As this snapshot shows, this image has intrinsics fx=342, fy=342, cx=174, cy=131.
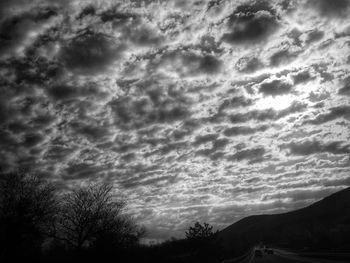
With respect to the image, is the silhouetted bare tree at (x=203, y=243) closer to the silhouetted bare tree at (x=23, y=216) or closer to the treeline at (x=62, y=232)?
the treeline at (x=62, y=232)

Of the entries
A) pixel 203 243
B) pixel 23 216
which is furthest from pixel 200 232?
pixel 23 216

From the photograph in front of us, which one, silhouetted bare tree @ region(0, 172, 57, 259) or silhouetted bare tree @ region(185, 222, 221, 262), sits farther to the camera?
silhouetted bare tree @ region(185, 222, 221, 262)

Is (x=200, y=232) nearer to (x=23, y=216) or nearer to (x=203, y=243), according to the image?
(x=203, y=243)

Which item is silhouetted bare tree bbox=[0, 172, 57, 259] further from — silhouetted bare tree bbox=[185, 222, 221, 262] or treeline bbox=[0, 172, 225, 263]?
silhouetted bare tree bbox=[185, 222, 221, 262]

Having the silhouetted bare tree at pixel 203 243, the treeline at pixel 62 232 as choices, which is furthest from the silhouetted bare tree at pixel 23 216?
the silhouetted bare tree at pixel 203 243

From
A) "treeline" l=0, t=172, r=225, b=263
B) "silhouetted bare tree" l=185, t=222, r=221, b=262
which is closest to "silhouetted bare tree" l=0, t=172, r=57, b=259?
"treeline" l=0, t=172, r=225, b=263

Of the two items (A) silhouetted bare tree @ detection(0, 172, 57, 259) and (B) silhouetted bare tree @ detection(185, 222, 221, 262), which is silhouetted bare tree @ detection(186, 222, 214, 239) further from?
(A) silhouetted bare tree @ detection(0, 172, 57, 259)

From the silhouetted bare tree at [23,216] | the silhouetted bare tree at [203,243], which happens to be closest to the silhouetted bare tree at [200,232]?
the silhouetted bare tree at [203,243]

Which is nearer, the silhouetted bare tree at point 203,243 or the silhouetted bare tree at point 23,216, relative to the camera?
the silhouetted bare tree at point 23,216

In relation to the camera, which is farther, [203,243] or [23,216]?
[203,243]

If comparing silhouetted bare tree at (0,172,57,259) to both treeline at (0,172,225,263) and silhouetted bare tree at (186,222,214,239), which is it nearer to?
treeline at (0,172,225,263)

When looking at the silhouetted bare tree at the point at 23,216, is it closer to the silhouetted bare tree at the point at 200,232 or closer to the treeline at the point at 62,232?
the treeline at the point at 62,232

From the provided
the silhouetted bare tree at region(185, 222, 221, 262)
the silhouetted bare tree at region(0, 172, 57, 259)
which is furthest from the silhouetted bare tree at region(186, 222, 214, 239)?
the silhouetted bare tree at region(0, 172, 57, 259)

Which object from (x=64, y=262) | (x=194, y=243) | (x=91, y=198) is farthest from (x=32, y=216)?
(x=194, y=243)
